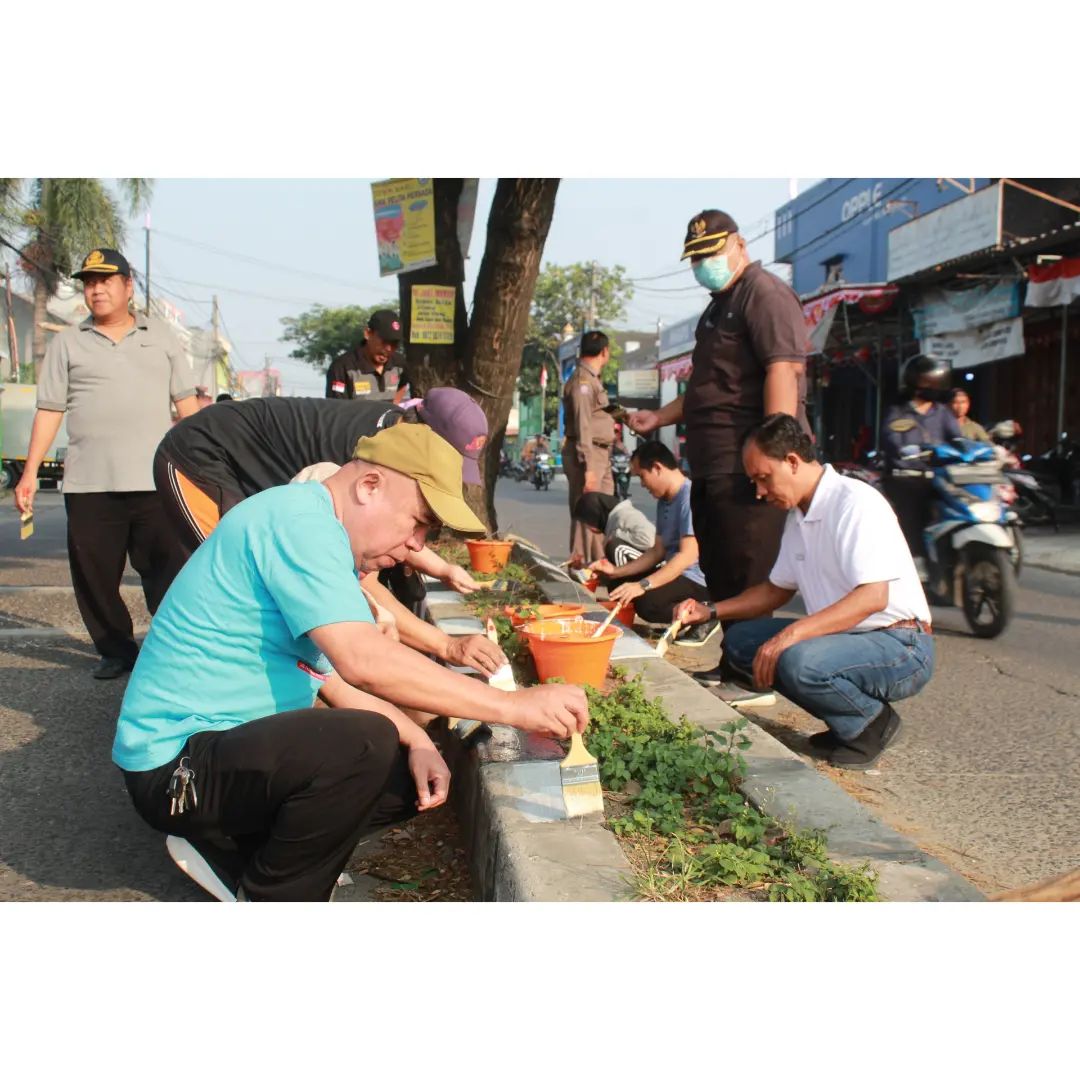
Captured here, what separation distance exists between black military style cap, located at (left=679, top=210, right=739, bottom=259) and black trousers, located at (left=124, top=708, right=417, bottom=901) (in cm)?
286

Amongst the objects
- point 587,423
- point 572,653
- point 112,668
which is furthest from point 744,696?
point 587,423

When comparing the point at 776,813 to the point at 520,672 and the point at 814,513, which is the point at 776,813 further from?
the point at 520,672

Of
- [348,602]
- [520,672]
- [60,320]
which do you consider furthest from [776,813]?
[60,320]

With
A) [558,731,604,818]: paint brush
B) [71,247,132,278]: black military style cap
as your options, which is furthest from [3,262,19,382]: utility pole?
[558,731,604,818]: paint brush

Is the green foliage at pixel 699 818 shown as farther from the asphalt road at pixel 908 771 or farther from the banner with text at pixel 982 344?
the banner with text at pixel 982 344

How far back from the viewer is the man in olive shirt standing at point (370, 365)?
20.2 feet

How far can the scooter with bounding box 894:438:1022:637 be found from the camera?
630 cm

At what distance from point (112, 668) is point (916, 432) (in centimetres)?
526

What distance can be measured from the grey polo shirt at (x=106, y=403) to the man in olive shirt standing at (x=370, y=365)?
1.33 metres

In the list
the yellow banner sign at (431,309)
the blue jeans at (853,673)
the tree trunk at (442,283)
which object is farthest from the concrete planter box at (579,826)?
the yellow banner sign at (431,309)

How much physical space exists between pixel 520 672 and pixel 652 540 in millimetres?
2383

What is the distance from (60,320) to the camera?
3838 cm

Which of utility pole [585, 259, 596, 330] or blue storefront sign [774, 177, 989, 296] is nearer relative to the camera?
blue storefront sign [774, 177, 989, 296]

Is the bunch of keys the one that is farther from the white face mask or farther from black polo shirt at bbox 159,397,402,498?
the white face mask
